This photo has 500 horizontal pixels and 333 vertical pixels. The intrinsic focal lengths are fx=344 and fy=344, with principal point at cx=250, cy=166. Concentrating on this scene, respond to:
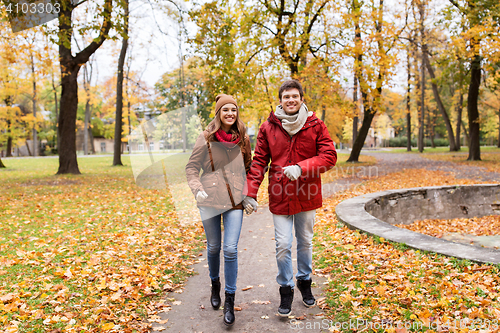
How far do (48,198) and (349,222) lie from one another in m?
8.31

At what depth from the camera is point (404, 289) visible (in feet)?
11.4

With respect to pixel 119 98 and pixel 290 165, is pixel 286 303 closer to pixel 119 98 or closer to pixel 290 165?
pixel 290 165

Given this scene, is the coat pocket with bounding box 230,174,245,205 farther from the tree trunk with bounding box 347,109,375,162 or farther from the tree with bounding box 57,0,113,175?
the tree trunk with bounding box 347,109,375,162

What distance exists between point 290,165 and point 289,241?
725mm

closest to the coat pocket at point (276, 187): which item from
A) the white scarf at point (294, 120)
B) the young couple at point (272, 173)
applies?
the young couple at point (272, 173)

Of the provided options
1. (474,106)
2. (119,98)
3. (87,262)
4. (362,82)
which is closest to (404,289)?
A: (87,262)

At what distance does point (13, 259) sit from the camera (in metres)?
4.70

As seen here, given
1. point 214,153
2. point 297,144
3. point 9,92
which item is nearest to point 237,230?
point 214,153

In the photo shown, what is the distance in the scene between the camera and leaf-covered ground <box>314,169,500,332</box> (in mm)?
2885

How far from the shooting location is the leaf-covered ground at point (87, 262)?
10.7ft

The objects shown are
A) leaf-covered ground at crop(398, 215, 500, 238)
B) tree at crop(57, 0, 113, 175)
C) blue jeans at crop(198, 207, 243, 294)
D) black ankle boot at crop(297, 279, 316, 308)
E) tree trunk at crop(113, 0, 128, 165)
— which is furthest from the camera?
tree trunk at crop(113, 0, 128, 165)

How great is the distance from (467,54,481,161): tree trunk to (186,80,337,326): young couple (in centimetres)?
1785

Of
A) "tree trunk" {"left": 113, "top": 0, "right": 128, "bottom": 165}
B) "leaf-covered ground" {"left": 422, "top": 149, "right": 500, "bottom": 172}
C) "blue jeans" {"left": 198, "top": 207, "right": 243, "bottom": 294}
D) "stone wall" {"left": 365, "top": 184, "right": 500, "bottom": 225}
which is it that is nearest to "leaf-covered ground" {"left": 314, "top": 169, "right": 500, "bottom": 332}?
A: "blue jeans" {"left": 198, "top": 207, "right": 243, "bottom": 294}

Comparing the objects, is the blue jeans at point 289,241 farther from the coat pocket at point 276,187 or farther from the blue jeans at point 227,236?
the blue jeans at point 227,236
